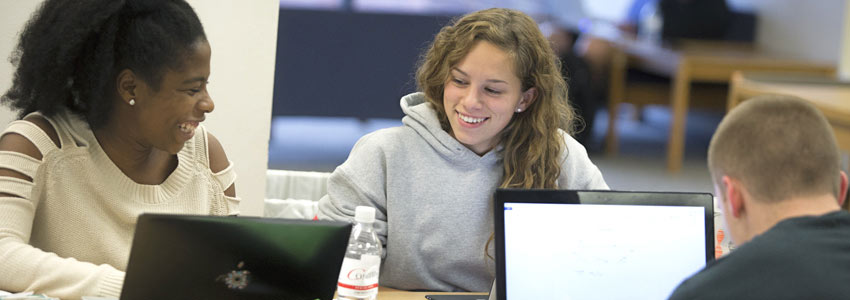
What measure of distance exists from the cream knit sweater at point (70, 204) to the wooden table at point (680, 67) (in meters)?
4.50

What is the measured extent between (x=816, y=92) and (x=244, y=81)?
276 centimetres

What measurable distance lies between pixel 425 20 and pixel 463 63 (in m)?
3.31

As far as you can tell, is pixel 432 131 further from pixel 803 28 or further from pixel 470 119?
pixel 803 28

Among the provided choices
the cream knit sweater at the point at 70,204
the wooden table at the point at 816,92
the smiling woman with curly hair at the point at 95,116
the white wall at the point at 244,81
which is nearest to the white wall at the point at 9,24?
the white wall at the point at 244,81

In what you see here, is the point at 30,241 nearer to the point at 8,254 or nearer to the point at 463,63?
the point at 8,254

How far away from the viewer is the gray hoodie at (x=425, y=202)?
2023 mm

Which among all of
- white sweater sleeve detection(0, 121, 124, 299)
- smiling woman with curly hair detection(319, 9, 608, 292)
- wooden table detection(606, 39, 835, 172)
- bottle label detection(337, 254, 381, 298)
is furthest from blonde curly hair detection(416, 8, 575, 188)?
wooden table detection(606, 39, 835, 172)

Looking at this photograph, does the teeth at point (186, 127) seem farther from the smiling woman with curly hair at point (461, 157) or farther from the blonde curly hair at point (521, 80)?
the blonde curly hair at point (521, 80)

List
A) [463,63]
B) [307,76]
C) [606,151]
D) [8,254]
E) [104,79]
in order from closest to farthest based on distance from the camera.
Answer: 1. [8,254]
2. [104,79]
3. [463,63]
4. [307,76]
5. [606,151]

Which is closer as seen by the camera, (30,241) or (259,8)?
(30,241)

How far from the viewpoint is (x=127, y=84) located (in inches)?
70.5

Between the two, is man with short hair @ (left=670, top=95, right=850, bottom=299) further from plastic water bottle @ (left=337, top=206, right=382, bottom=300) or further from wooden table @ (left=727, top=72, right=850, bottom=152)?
wooden table @ (left=727, top=72, right=850, bottom=152)

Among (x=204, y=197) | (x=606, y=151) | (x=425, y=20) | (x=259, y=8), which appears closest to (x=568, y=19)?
(x=606, y=151)

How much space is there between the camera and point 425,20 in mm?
5246
